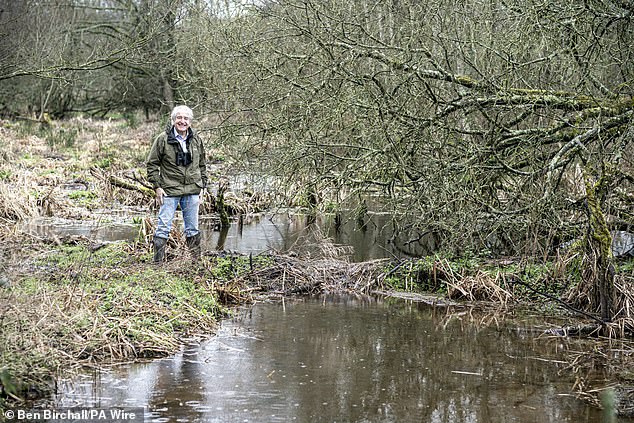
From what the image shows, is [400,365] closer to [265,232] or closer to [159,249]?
[159,249]

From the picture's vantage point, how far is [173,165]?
33.2 feet

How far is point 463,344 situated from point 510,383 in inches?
49.8

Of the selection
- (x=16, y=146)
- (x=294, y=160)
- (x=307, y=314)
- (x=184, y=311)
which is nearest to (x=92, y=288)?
(x=184, y=311)

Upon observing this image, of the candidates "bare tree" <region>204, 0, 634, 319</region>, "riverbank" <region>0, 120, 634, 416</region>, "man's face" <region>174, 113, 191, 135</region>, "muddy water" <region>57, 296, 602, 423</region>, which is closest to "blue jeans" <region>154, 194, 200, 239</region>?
"riverbank" <region>0, 120, 634, 416</region>

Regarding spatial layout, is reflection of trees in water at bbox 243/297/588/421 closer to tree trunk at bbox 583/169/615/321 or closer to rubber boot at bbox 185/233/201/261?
tree trunk at bbox 583/169/615/321

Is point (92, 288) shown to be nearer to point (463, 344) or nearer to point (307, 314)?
point (307, 314)

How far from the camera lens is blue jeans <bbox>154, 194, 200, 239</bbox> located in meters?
10.1

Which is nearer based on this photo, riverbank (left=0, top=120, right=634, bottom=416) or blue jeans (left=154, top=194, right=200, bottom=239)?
riverbank (left=0, top=120, right=634, bottom=416)

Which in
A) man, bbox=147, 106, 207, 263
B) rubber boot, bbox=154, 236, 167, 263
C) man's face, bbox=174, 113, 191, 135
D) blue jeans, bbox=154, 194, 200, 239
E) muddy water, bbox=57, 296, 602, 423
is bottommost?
muddy water, bbox=57, 296, 602, 423

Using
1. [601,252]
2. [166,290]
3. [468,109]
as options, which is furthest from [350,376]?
[468,109]

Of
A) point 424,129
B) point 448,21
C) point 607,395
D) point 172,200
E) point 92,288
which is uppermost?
point 448,21

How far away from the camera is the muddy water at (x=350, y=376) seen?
562 cm

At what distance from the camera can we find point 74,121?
31.3 metres

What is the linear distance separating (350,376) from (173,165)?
176 inches
